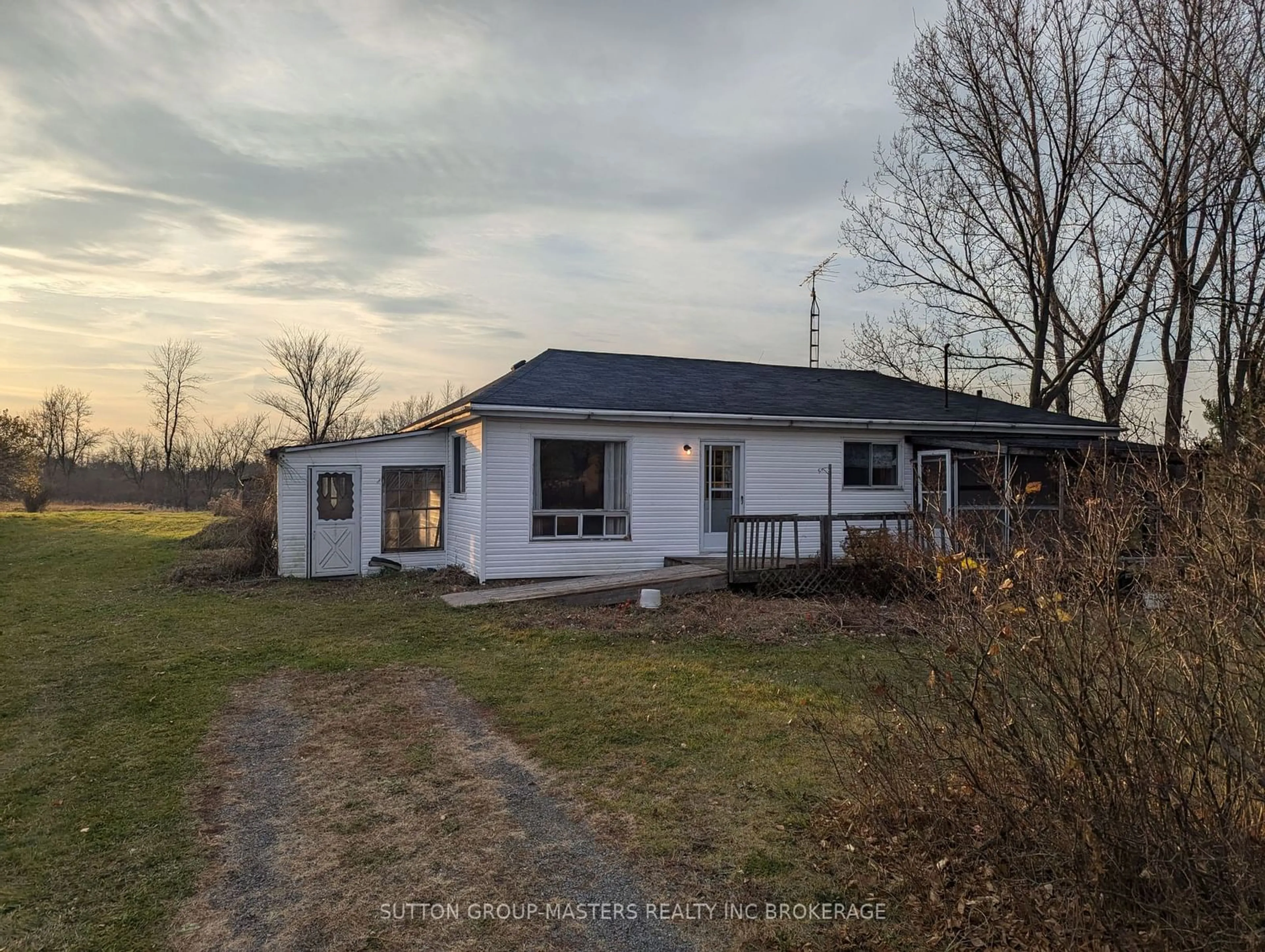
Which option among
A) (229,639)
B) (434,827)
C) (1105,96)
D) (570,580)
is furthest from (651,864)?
(1105,96)

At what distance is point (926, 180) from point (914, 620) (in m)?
19.5

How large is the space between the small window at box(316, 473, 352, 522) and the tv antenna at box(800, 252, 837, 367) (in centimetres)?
1277

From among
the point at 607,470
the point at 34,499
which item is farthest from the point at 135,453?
the point at 607,470

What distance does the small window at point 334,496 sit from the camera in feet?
43.0

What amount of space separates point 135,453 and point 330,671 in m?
51.2

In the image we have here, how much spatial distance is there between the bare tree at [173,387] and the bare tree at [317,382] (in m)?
8.93

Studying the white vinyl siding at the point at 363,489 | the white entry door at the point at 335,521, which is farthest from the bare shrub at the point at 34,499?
the white entry door at the point at 335,521

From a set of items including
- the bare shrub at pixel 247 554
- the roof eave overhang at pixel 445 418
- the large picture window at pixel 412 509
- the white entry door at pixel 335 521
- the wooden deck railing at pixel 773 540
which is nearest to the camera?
the wooden deck railing at pixel 773 540

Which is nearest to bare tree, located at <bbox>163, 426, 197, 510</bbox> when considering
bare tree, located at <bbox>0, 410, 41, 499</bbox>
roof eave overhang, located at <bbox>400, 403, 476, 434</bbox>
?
bare tree, located at <bbox>0, 410, 41, 499</bbox>

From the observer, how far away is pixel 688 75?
1138cm

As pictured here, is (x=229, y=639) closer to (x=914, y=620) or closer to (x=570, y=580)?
(x=570, y=580)

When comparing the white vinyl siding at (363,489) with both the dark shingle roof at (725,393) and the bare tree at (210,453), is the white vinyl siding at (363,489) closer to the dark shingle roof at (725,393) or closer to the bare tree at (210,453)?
the dark shingle roof at (725,393)

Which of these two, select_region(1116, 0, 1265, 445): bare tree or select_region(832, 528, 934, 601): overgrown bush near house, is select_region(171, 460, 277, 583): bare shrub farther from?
select_region(1116, 0, 1265, 445): bare tree

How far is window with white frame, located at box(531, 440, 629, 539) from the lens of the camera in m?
12.1
